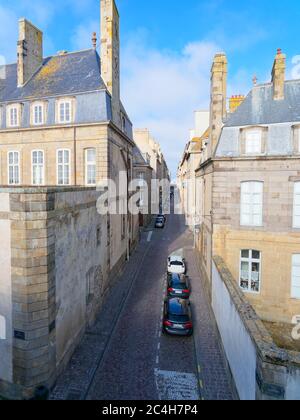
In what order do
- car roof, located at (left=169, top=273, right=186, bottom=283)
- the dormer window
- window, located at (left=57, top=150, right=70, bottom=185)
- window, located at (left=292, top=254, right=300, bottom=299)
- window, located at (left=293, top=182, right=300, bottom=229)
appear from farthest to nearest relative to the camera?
the dormer window → window, located at (left=57, top=150, right=70, bottom=185) → car roof, located at (left=169, top=273, right=186, bottom=283) → window, located at (left=292, top=254, right=300, bottom=299) → window, located at (left=293, top=182, right=300, bottom=229)

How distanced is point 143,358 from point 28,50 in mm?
21116

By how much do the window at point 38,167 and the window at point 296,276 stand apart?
16255mm

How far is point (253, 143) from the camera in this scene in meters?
14.6

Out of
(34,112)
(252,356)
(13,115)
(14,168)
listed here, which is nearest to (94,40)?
(34,112)

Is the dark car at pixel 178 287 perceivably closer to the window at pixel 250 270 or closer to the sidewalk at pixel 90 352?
the sidewalk at pixel 90 352

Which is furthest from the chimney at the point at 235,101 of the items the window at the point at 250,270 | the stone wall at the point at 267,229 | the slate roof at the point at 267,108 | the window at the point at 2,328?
the window at the point at 2,328

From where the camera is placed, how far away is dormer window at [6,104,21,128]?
1741 cm

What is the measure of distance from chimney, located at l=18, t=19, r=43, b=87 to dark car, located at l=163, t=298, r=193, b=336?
18524 millimetres

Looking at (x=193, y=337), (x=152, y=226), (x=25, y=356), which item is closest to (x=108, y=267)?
(x=193, y=337)

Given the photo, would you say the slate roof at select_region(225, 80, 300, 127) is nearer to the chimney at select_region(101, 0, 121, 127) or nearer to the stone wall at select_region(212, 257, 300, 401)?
the chimney at select_region(101, 0, 121, 127)

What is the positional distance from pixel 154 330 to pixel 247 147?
432 inches

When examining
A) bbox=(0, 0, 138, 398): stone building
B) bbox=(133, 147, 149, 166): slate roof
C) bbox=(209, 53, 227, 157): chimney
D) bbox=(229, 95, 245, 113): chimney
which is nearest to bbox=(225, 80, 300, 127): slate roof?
bbox=(209, 53, 227, 157): chimney

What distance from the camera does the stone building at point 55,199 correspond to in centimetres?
807
